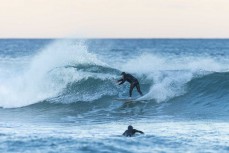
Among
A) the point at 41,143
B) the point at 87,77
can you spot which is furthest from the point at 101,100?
the point at 41,143

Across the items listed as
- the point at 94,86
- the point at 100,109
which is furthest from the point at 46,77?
the point at 100,109

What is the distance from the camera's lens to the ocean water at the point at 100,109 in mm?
11883

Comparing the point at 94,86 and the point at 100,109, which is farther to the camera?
the point at 94,86

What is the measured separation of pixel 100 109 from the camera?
1873cm

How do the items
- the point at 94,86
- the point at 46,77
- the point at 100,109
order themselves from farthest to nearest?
the point at 46,77 → the point at 94,86 → the point at 100,109

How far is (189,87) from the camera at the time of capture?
840 inches

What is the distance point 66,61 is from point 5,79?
3.55m

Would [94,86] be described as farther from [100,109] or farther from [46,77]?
[100,109]

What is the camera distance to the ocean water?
11883mm

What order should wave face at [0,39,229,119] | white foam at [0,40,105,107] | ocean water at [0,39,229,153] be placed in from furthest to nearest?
Result: white foam at [0,40,105,107] → wave face at [0,39,229,119] → ocean water at [0,39,229,153]

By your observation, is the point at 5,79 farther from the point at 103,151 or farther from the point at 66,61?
the point at 103,151

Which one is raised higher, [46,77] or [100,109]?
[46,77]

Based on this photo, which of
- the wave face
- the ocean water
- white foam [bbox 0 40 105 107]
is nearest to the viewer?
the ocean water

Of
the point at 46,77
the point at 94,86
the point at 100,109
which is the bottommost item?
the point at 100,109
